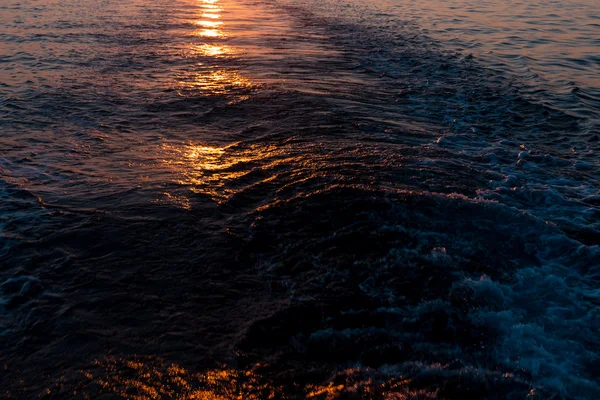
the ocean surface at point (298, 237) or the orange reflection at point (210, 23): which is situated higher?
the orange reflection at point (210, 23)

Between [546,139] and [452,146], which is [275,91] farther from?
[546,139]

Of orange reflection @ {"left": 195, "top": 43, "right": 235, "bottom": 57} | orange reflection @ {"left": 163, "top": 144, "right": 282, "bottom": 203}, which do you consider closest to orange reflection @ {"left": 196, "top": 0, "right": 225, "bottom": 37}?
orange reflection @ {"left": 195, "top": 43, "right": 235, "bottom": 57}

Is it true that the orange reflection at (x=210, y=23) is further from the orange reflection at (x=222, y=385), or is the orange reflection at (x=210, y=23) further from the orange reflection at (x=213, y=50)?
the orange reflection at (x=222, y=385)

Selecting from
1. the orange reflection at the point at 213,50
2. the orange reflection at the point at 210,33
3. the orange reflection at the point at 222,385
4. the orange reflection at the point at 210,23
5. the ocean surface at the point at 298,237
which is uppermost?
the orange reflection at the point at 210,23

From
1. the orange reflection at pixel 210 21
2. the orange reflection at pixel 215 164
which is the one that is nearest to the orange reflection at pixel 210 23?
the orange reflection at pixel 210 21

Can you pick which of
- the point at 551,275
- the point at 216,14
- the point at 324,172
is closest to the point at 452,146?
the point at 324,172

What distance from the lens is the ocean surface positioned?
392 centimetres

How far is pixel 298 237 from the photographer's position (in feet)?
18.8

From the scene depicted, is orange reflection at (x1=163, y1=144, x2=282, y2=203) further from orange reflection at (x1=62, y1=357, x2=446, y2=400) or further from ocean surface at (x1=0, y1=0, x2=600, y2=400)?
orange reflection at (x1=62, y1=357, x2=446, y2=400)

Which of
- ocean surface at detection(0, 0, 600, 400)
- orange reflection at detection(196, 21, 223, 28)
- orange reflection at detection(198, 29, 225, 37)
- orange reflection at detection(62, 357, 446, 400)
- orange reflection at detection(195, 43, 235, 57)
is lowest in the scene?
orange reflection at detection(62, 357, 446, 400)

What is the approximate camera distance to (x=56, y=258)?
527cm

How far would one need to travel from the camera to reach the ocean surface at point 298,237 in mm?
3922

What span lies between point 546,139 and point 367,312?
272 inches

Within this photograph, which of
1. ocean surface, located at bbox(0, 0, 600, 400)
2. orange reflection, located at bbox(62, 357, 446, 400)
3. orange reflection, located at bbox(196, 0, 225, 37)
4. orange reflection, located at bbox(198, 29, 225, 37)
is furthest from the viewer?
Answer: orange reflection, located at bbox(196, 0, 225, 37)
